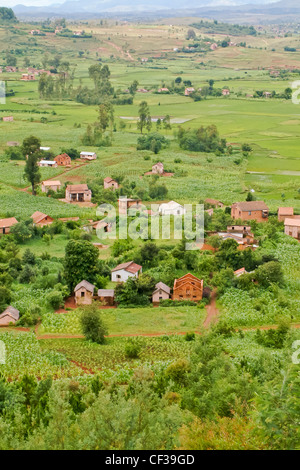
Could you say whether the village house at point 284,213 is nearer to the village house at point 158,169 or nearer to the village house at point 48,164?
the village house at point 158,169

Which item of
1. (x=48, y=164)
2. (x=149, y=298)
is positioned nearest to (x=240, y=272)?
(x=149, y=298)

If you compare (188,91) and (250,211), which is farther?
(188,91)

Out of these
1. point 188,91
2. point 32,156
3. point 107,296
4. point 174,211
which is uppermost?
point 32,156

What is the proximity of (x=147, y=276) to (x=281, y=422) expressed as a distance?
1323cm

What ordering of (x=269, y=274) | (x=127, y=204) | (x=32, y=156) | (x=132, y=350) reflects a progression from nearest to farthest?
(x=132, y=350) < (x=269, y=274) < (x=127, y=204) < (x=32, y=156)

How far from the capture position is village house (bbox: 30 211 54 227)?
32531 millimetres

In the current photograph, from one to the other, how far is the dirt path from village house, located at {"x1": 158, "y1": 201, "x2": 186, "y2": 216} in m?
10.1

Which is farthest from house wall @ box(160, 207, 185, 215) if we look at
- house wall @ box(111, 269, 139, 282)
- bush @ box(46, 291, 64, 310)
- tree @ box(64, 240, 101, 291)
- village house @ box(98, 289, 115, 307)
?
bush @ box(46, 291, 64, 310)

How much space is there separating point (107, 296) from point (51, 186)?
16969 millimetres

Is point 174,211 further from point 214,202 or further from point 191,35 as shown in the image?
point 191,35

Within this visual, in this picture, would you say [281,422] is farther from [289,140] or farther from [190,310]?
[289,140]

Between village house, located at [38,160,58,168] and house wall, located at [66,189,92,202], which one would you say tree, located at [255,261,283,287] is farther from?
village house, located at [38,160,58,168]

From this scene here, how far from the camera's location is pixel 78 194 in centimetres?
3756
